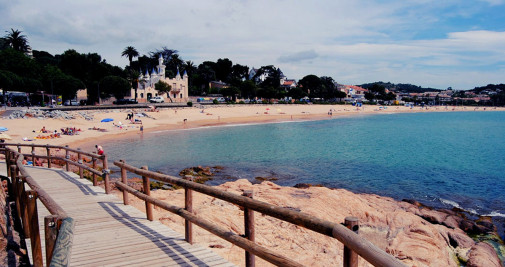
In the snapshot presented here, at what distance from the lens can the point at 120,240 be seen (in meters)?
5.96

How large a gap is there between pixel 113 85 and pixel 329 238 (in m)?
69.2

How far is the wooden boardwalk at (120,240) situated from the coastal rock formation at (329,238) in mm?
1359

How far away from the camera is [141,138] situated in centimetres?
3778

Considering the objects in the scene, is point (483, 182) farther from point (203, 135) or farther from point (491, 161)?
point (203, 135)

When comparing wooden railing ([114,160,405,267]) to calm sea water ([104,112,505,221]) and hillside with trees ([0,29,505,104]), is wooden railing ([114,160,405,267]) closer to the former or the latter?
calm sea water ([104,112,505,221])

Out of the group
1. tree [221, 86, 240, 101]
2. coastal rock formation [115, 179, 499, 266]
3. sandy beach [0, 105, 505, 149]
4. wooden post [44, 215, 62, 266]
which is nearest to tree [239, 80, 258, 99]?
tree [221, 86, 240, 101]

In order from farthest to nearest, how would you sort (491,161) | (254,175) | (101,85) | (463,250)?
(101,85) → (491,161) → (254,175) → (463,250)

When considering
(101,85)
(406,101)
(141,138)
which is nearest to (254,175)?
(141,138)

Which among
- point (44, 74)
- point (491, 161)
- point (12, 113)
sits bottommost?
point (491, 161)

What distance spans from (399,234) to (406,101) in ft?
567

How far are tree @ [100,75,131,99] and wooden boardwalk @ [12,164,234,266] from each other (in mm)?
66315

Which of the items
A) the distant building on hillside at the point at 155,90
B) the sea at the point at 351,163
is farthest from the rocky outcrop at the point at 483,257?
the distant building on hillside at the point at 155,90

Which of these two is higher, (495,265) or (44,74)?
(44,74)

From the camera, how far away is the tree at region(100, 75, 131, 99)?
231 ft
